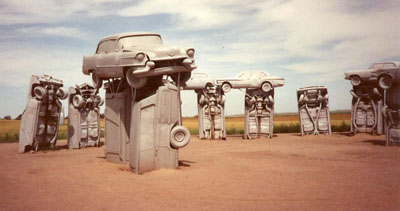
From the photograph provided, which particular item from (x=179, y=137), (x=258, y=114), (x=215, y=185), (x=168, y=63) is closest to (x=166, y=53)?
(x=168, y=63)

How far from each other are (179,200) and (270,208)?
1.41 m

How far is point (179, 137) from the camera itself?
7840mm

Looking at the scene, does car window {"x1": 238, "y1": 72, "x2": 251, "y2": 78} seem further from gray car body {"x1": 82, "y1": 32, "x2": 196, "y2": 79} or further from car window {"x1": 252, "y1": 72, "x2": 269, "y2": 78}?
gray car body {"x1": 82, "y1": 32, "x2": 196, "y2": 79}

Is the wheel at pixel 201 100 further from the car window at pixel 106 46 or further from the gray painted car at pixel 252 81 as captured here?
the car window at pixel 106 46

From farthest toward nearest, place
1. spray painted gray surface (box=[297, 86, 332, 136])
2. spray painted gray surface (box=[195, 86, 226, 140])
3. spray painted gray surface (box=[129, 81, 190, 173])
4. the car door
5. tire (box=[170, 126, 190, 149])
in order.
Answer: spray painted gray surface (box=[297, 86, 332, 136]) → spray painted gray surface (box=[195, 86, 226, 140]) → the car door → tire (box=[170, 126, 190, 149]) → spray painted gray surface (box=[129, 81, 190, 173])

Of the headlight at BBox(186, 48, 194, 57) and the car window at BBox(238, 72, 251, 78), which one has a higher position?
the car window at BBox(238, 72, 251, 78)

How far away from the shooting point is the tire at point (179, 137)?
25.5 ft

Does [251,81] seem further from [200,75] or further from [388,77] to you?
[388,77]

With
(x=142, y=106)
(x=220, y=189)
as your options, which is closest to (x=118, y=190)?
(x=220, y=189)

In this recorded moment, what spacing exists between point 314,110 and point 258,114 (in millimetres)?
3079

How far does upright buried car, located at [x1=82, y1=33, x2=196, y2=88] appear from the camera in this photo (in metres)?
7.62

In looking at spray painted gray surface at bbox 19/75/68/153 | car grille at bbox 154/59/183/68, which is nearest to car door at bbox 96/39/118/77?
car grille at bbox 154/59/183/68

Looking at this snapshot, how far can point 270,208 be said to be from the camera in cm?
Result: 478

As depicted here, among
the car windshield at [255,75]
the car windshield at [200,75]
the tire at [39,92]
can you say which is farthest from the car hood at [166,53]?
the car windshield at [255,75]
